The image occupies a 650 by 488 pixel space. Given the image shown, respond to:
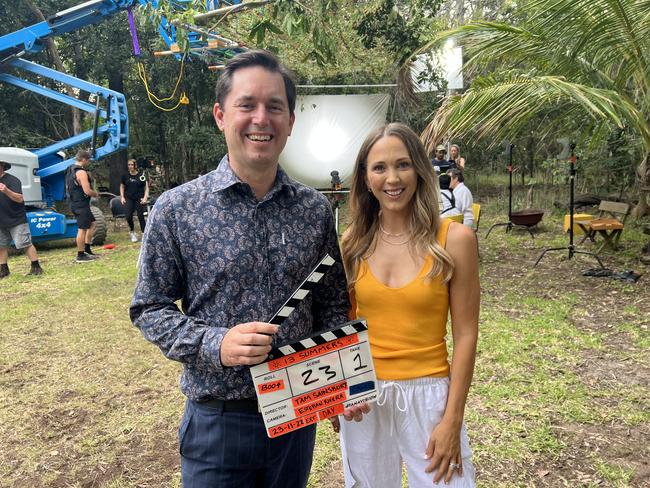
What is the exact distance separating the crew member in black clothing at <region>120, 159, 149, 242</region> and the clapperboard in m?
10.2

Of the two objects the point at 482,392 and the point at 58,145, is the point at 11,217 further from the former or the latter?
the point at 482,392

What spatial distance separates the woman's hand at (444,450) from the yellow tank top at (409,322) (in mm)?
195

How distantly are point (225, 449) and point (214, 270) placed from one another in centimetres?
56

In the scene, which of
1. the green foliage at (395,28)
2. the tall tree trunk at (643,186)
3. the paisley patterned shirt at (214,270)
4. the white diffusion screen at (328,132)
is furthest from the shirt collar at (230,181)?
the white diffusion screen at (328,132)

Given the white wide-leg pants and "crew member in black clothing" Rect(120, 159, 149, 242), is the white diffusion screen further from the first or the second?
the white wide-leg pants

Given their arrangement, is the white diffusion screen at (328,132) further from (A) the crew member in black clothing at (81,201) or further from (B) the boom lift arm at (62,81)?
(A) the crew member in black clothing at (81,201)

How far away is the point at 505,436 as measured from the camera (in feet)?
11.0

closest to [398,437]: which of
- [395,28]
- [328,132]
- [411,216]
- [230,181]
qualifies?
[411,216]

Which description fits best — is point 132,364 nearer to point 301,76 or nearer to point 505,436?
point 505,436

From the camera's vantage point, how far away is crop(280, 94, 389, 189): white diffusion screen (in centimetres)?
Result: 1176

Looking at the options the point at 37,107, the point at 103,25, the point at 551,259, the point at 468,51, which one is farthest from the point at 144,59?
the point at 551,259

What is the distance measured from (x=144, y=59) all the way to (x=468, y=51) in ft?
41.2

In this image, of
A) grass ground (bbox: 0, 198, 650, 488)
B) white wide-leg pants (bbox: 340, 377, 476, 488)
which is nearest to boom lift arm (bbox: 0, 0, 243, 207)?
grass ground (bbox: 0, 198, 650, 488)

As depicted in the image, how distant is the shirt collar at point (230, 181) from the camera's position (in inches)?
61.0
